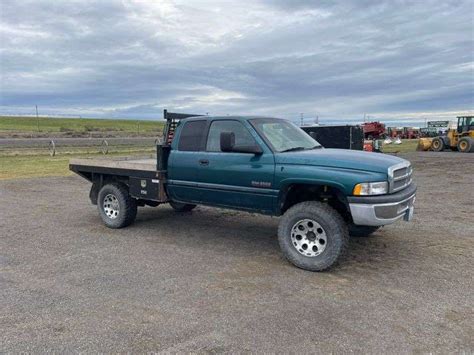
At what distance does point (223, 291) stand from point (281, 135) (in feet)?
8.21

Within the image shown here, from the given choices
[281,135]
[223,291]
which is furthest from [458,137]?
[223,291]

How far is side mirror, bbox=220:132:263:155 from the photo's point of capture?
5.32m

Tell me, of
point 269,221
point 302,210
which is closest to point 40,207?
point 269,221

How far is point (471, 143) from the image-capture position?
28.4 metres

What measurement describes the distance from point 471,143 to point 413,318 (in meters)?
28.9

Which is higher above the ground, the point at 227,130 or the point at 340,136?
the point at 227,130

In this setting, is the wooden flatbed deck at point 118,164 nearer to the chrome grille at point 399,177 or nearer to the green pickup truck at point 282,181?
the green pickup truck at point 282,181

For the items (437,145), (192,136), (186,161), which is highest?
(192,136)

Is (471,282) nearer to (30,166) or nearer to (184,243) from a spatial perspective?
(184,243)

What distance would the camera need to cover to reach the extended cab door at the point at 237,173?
545 cm

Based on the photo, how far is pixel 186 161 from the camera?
629cm

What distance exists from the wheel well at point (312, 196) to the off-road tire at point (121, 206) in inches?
116

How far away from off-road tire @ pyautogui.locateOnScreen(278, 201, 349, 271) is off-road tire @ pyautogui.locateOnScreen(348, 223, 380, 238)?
937 millimetres

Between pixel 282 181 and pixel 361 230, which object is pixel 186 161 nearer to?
pixel 282 181
